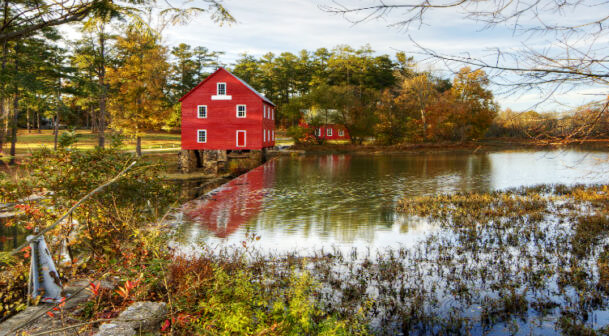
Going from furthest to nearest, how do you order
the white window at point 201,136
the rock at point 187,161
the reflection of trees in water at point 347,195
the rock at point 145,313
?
the white window at point 201,136
the rock at point 187,161
the reflection of trees in water at point 347,195
the rock at point 145,313

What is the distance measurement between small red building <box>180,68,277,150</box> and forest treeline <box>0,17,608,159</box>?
240 inches

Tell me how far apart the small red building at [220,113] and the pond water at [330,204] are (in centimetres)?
826

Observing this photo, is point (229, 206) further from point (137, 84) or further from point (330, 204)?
point (137, 84)

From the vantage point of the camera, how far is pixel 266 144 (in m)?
40.0

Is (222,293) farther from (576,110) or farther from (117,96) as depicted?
(117,96)

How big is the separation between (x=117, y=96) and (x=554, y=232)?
38265 millimetres

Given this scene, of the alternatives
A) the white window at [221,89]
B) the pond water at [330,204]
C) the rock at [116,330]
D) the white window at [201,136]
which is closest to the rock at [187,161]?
the white window at [201,136]

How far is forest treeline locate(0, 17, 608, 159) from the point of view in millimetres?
25484

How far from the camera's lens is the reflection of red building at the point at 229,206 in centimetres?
1284

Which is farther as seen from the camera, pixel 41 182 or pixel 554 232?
pixel 554 232

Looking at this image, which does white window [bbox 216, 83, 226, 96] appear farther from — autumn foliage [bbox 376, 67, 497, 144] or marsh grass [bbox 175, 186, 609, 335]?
marsh grass [bbox 175, 186, 609, 335]

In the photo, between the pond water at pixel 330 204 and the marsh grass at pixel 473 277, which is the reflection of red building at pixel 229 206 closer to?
the pond water at pixel 330 204

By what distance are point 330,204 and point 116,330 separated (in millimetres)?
12130

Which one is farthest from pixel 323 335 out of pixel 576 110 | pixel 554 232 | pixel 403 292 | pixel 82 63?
pixel 82 63
